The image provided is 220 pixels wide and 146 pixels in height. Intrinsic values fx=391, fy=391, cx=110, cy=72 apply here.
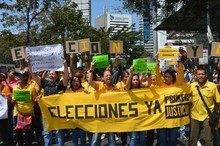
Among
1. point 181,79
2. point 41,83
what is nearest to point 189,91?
point 181,79

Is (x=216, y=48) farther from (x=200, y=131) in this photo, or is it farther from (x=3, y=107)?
(x=3, y=107)

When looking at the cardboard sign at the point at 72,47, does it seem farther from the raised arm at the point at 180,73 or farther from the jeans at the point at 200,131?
the jeans at the point at 200,131

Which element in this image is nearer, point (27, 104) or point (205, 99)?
point (205, 99)

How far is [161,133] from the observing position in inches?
276

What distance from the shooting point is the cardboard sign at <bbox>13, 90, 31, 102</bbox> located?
745 cm

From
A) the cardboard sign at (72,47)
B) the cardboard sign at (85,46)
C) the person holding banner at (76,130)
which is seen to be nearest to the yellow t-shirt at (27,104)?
the person holding banner at (76,130)

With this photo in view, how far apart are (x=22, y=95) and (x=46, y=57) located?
98 cm

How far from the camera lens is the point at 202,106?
6.57 meters

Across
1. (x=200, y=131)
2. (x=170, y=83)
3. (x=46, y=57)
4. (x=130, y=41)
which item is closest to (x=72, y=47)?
(x=46, y=57)

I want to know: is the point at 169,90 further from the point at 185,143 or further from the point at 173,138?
the point at 185,143

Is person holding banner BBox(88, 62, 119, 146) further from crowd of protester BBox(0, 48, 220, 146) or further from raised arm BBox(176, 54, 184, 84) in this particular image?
raised arm BBox(176, 54, 184, 84)

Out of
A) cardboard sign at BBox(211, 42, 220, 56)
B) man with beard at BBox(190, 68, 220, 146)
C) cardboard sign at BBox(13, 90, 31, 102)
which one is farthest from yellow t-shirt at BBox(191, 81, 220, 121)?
cardboard sign at BBox(13, 90, 31, 102)

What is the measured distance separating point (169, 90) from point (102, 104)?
1.22 metres

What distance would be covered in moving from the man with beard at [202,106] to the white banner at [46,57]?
8.00 ft
